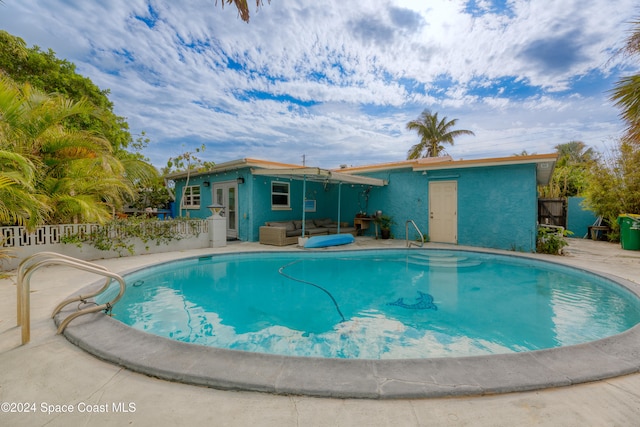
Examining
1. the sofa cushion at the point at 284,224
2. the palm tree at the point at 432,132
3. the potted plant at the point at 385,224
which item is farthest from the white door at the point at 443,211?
the palm tree at the point at 432,132

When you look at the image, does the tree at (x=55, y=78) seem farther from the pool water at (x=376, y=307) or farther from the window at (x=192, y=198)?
the pool water at (x=376, y=307)

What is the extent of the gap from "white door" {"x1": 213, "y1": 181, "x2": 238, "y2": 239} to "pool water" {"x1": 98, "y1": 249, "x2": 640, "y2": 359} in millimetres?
4126

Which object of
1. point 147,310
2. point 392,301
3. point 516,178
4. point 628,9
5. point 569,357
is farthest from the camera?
point 516,178

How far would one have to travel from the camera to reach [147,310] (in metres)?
4.44

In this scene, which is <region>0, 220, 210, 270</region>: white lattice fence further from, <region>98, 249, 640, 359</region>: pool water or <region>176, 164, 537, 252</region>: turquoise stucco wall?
<region>176, 164, 537, 252</region>: turquoise stucco wall

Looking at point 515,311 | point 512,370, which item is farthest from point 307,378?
point 515,311

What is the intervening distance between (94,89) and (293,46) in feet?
37.3

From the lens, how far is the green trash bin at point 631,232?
29.7ft

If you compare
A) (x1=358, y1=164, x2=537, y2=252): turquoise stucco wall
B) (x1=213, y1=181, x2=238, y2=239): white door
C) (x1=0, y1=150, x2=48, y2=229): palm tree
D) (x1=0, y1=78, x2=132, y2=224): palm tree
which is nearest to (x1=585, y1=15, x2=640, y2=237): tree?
(x1=358, y1=164, x2=537, y2=252): turquoise stucco wall

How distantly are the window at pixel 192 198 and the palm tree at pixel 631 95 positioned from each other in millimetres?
15354

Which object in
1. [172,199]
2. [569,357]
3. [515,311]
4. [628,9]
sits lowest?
[515,311]

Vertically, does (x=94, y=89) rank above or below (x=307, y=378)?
above

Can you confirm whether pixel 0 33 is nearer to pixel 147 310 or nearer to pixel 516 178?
pixel 147 310

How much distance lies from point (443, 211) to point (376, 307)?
292 inches
